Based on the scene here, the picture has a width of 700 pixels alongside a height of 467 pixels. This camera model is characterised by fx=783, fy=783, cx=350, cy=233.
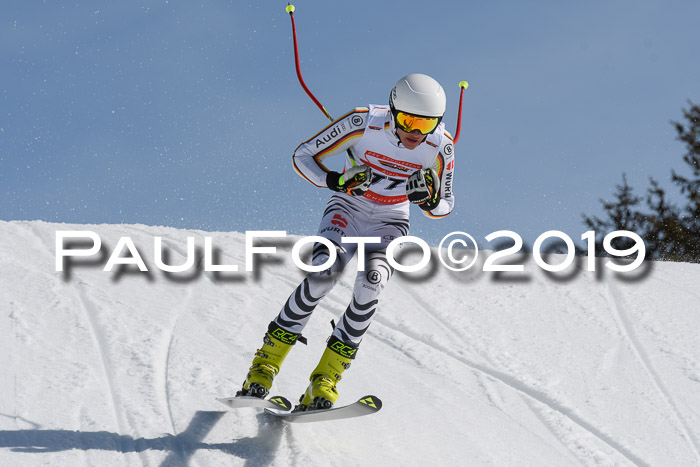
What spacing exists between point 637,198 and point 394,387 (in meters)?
17.4

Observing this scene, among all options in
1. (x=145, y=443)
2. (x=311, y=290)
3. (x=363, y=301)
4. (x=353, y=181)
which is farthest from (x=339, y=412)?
(x=353, y=181)

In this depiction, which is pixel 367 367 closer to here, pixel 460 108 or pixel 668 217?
pixel 460 108

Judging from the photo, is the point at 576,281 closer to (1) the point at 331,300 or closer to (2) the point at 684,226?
(1) the point at 331,300

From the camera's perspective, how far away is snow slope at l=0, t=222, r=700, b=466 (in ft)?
17.5

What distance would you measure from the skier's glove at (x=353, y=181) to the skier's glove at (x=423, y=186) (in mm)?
288

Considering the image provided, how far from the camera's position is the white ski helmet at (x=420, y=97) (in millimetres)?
5242

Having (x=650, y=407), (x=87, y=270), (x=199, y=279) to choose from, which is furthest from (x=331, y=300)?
(x=650, y=407)

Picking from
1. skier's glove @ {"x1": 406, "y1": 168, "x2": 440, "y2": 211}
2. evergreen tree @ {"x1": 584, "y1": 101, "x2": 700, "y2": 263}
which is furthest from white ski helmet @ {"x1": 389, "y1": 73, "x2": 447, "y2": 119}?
evergreen tree @ {"x1": 584, "y1": 101, "x2": 700, "y2": 263}

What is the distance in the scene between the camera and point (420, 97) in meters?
5.24

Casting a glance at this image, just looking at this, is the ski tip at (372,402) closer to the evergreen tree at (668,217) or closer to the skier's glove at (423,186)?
the skier's glove at (423,186)

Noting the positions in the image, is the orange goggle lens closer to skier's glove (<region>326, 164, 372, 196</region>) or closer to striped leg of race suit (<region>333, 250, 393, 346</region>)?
skier's glove (<region>326, 164, 372, 196</region>)

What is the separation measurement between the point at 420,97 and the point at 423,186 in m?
0.59

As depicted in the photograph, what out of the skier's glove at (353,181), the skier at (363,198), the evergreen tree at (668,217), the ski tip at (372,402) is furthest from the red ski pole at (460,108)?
the evergreen tree at (668,217)

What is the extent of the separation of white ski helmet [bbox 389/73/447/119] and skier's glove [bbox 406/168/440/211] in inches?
15.6
